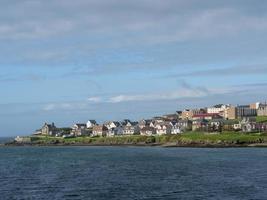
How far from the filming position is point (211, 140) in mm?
146125

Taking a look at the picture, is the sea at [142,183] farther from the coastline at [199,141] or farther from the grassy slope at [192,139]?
the grassy slope at [192,139]

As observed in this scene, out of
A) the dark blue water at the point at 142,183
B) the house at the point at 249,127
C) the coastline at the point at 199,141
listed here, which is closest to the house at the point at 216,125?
the house at the point at 249,127

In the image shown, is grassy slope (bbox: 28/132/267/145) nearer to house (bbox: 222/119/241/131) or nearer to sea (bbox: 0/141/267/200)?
house (bbox: 222/119/241/131)

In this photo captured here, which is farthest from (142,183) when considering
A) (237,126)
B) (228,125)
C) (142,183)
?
(228,125)

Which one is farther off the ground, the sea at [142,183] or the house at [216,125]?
the house at [216,125]

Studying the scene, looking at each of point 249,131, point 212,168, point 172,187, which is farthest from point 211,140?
point 172,187

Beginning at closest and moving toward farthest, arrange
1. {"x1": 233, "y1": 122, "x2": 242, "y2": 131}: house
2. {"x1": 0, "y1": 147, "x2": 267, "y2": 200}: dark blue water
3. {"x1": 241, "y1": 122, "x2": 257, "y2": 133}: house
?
1. {"x1": 0, "y1": 147, "x2": 267, "y2": 200}: dark blue water
2. {"x1": 241, "y1": 122, "x2": 257, "y2": 133}: house
3. {"x1": 233, "y1": 122, "x2": 242, "y2": 131}: house

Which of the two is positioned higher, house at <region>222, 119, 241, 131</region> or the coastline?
house at <region>222, 119, 241, 131</region>

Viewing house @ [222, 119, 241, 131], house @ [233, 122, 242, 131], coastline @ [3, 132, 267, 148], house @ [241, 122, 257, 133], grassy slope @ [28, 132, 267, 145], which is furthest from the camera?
house @ [222, 119, 241, 131]

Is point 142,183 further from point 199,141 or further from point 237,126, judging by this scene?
point 237,126

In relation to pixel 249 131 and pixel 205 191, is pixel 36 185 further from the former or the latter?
pixel 249 131

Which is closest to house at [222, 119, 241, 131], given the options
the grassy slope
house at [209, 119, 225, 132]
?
house at [209, 119, 225, 132]

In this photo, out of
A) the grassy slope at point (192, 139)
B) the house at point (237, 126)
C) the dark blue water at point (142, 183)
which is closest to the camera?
the dark blue water at point (142, 183)

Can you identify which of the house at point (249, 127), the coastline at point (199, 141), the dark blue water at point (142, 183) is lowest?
the dark blue water at point (142, 183)
